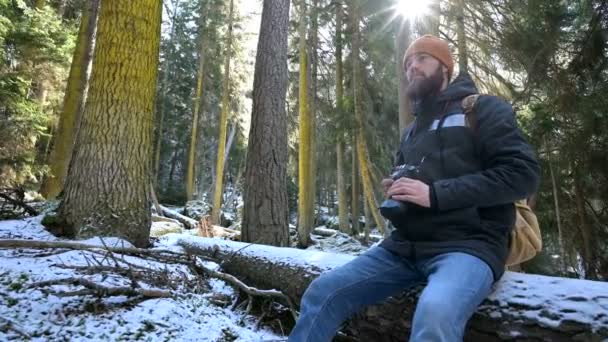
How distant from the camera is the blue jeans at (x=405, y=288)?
158 centimetres

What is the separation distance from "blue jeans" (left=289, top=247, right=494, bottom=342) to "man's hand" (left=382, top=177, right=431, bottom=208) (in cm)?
27

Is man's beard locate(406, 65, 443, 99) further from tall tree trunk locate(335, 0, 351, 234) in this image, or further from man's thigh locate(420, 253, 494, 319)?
tall tree trunk locate(335, 0, 351, 234)

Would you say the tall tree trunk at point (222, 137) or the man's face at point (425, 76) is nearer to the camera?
the man's face at point (425, 76)

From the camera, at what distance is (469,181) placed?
5.99 ft

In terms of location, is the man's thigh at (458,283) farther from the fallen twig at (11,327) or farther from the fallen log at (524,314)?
the fallen twig at (11,327)

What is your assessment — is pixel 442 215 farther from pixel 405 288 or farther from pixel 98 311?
pixel 98 311

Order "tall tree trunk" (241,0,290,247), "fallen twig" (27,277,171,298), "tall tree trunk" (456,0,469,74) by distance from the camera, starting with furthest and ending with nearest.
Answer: "tall tree trunk" (456,0,469,74)
"tall tree trunk" (241,0,290,247)
"fallen twig" (27,277,171,298)

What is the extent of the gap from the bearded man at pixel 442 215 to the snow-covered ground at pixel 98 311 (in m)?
1.07

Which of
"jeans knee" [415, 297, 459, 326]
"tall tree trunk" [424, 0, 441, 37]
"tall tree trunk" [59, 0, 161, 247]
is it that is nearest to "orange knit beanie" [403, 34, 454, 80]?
"jeans knee" [415, 297, 459, 326]

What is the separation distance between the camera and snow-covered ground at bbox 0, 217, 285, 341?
7.71 feet

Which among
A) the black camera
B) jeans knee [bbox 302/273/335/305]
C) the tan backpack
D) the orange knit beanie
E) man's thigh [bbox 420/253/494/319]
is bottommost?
jeans knee [bbox 302/273/335/305]

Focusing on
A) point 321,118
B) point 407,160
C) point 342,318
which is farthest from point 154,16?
point 321,118

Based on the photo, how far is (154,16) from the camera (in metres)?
4.79

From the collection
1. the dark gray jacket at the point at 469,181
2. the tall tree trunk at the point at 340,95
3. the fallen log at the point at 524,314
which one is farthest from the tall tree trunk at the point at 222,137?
the dark gray jacket at the point at 469,181
